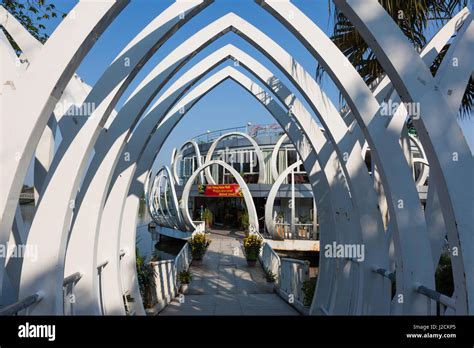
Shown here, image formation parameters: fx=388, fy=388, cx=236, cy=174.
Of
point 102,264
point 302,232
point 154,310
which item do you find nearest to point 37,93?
point 102,264

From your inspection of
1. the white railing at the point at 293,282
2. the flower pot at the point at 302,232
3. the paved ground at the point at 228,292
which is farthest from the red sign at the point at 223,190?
the white railing at the point at 293,282

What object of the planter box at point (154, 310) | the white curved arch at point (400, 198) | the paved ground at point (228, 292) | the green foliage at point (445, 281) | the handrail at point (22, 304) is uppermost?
the white curved arch at point (400, 198)

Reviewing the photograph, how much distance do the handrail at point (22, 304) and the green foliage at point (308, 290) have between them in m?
6.20

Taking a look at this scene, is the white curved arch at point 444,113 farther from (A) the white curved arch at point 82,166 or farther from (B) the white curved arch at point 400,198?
(A) the white curved arch at point 82,166

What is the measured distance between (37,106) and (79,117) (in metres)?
1.67

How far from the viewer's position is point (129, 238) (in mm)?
8656

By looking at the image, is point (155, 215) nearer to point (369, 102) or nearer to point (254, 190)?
point (254, 190)

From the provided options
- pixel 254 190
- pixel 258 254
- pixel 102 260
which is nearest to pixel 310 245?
pixel 258 254

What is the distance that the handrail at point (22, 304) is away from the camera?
3406 mm

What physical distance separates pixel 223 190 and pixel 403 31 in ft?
77.9

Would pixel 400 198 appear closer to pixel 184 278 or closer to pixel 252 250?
pixel 184 278

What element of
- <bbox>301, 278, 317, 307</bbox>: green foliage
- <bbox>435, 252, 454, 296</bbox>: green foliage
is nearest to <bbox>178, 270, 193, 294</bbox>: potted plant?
<bbox>301, 278, 317, 307</bbox>: green foliage

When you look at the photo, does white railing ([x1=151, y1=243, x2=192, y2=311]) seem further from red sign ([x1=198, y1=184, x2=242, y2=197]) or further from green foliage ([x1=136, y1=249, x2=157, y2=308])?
red sign ([x1=198, y1=184, x2=242, y2=197])

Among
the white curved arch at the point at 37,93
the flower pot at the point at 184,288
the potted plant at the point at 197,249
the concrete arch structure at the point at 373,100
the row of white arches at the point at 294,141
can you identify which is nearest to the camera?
the white curved arch at the point at 37,93
